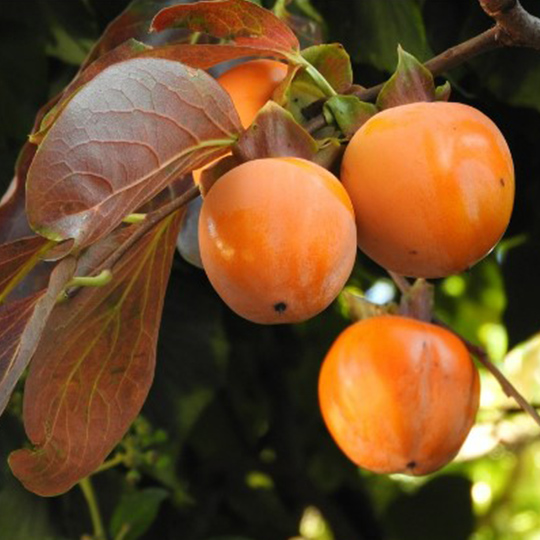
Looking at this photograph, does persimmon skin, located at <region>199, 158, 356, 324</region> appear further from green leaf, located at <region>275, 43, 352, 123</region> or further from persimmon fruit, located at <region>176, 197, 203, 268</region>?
persimmon fruit, located at <region>176, 197, 203, 268</region>

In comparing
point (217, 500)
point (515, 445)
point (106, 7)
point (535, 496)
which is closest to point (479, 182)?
point (106, 7)

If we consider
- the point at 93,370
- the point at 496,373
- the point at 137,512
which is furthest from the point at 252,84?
the point at 137,512

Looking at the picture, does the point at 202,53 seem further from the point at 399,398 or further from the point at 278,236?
the point at 399,398

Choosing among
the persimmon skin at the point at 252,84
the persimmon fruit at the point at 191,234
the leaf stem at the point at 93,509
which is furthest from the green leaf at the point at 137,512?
the persimmon skin at the point at 252,84

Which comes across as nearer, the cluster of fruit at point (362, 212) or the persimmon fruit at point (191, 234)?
the cluster of fruit at point (362, 212)

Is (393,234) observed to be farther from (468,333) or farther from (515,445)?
(515,445)

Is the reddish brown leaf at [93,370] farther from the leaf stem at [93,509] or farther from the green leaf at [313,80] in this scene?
the leaf stem at [93,509]
